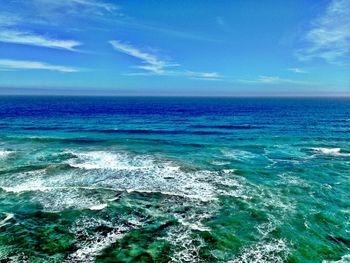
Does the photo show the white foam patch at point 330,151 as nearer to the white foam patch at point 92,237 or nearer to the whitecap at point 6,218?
the white foam patch at point 92,237

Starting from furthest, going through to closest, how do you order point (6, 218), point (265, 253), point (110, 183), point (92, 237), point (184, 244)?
point (110, 183) < point (6, 218) < point (92, 237) < point (184, 244) < point (265, 253)

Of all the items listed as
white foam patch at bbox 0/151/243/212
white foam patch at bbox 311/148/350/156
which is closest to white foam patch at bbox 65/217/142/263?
white foam patch at bbox 0/151/243/212

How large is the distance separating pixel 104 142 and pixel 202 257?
1166 inches

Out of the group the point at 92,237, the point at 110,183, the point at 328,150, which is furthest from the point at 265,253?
the point at 328,150

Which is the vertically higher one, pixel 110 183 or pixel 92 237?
pixel 110 183

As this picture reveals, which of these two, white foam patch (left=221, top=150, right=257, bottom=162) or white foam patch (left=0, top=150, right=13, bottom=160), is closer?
white foam patch (left=0, top=150, right=13, bottom=160)

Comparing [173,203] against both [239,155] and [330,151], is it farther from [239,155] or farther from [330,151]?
[330,151]

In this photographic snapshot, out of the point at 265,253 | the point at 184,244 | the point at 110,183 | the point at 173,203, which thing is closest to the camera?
the point at 265,253

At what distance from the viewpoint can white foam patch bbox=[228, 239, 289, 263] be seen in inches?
555

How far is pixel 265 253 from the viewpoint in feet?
48.0

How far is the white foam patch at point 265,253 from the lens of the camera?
1409 centimetres

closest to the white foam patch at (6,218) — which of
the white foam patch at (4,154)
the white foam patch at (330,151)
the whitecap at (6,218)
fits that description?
the whitecap at (6,218)

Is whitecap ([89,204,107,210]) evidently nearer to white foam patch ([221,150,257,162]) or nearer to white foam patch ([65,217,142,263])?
white foam patch ([65,217,142,263])

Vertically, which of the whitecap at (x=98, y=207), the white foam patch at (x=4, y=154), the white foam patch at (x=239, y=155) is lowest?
the whitecap at (x=98, y=207)
